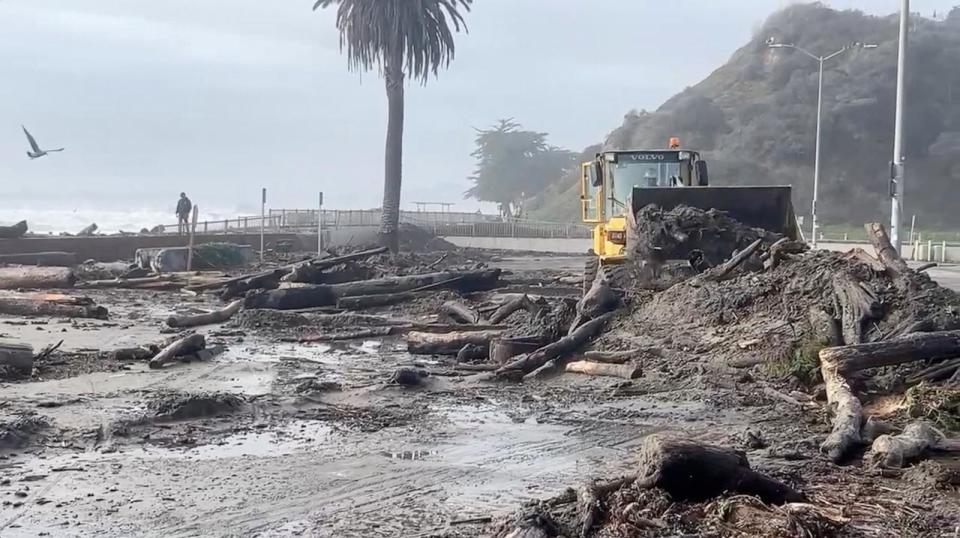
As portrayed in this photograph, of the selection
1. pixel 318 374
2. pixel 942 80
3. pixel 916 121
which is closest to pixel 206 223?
pixel 318 374

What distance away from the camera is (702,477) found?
6027mm

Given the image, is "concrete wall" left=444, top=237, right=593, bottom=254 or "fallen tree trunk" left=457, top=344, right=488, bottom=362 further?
"concrete wall" left=444, top=237, right=593, bottom=254

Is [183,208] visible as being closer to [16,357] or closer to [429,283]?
[429,283]

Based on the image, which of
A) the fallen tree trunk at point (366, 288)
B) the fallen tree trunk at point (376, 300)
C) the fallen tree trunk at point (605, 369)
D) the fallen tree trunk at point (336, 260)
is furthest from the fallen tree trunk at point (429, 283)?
the fallen tree trunk at point (605, 369)

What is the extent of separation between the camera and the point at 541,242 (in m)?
52.6

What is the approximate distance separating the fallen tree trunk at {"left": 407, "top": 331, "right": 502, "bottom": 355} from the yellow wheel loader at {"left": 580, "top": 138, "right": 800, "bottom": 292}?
3.01 m

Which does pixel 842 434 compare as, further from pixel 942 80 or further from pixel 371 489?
pixel 942 80

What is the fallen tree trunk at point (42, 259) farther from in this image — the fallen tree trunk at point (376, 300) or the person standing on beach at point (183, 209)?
the fallen tree trunk at point (376, 300)

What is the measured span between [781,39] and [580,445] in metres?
91.8

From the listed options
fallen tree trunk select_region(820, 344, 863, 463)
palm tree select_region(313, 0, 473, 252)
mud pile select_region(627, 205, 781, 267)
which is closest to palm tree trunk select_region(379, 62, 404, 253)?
palm tree select_region(313, 0, 473, 252)

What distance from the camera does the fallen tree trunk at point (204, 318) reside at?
52.6 ft

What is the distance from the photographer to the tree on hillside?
107 metres

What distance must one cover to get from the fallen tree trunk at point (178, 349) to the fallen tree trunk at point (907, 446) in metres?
8.03

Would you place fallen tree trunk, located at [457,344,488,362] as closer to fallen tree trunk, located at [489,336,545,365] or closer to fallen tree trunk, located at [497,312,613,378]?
fallen tree trunk, located at [489,336,545,365]
